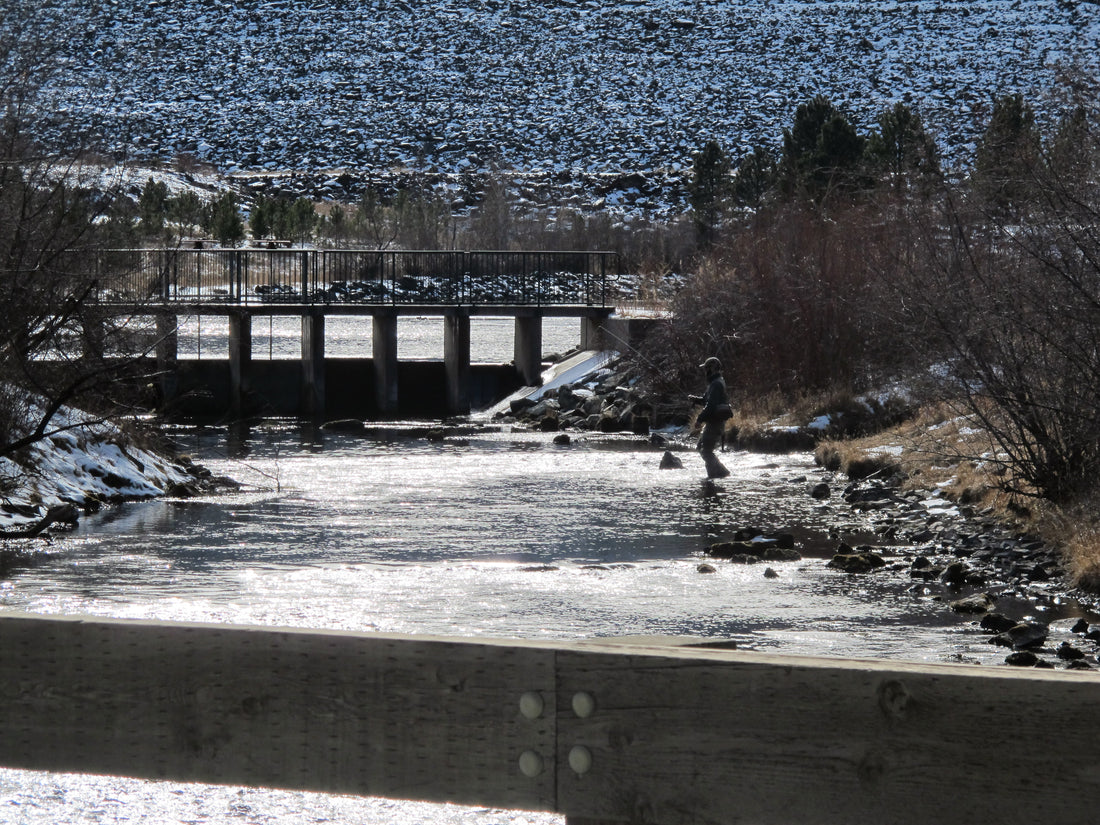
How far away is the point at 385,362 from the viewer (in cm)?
3450

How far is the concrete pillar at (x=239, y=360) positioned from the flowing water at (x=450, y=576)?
1184 cm

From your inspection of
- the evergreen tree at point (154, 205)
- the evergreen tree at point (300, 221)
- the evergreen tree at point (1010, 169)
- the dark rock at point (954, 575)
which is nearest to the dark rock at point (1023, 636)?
the dark rock at point (954, 575)

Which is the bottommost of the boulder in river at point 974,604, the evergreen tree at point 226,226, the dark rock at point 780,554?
the boulder in river at point 974,604

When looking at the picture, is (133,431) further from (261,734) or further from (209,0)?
(209,0)

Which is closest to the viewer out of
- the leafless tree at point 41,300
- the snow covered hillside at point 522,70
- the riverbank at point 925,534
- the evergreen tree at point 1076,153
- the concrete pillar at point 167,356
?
the riverbank at point 925,534

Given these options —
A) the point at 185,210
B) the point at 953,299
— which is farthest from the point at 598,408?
the point at 185,210

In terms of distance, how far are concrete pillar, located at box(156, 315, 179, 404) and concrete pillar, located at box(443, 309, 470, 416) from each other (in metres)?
6.21

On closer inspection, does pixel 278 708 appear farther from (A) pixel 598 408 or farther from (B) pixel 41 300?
(A) pixel 598 408

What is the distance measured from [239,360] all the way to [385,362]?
3.31 meters

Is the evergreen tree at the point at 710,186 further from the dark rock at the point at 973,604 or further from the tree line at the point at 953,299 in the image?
the dark rock at the point at 973,604

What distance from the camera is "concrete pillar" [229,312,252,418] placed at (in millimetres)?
33312

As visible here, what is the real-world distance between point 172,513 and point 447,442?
32.9 feet

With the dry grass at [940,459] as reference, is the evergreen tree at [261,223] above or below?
above

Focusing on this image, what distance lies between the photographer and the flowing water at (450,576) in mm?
6551
